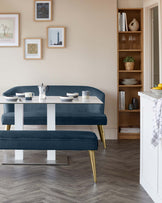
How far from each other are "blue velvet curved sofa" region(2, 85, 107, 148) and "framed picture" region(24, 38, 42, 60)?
1.77 ft

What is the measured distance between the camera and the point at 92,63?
222 inches

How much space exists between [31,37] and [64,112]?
142cm

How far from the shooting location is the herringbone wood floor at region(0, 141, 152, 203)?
2.91 metres

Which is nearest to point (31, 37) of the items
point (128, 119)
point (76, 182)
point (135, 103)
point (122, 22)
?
point (122, 22)

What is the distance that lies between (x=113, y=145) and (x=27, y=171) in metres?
1.82

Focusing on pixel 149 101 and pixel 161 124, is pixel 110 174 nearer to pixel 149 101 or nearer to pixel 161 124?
pixel 149 101

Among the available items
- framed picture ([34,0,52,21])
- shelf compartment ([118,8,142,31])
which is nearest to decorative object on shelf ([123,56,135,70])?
shelf compartment ([118,8,142,31])

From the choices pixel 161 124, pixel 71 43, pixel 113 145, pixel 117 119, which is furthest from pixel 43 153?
pixel 161 124

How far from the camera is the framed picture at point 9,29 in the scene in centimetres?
553

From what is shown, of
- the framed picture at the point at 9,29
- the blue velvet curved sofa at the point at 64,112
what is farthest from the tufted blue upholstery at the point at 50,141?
the framed picture at the point at 9,29

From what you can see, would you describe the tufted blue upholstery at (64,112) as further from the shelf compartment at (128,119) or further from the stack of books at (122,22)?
the stack of books at (122,22)

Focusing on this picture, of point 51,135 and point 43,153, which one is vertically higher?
point 51,135

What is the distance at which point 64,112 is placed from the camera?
5203mm

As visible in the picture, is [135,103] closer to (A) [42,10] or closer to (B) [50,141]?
(A) [42,10]
